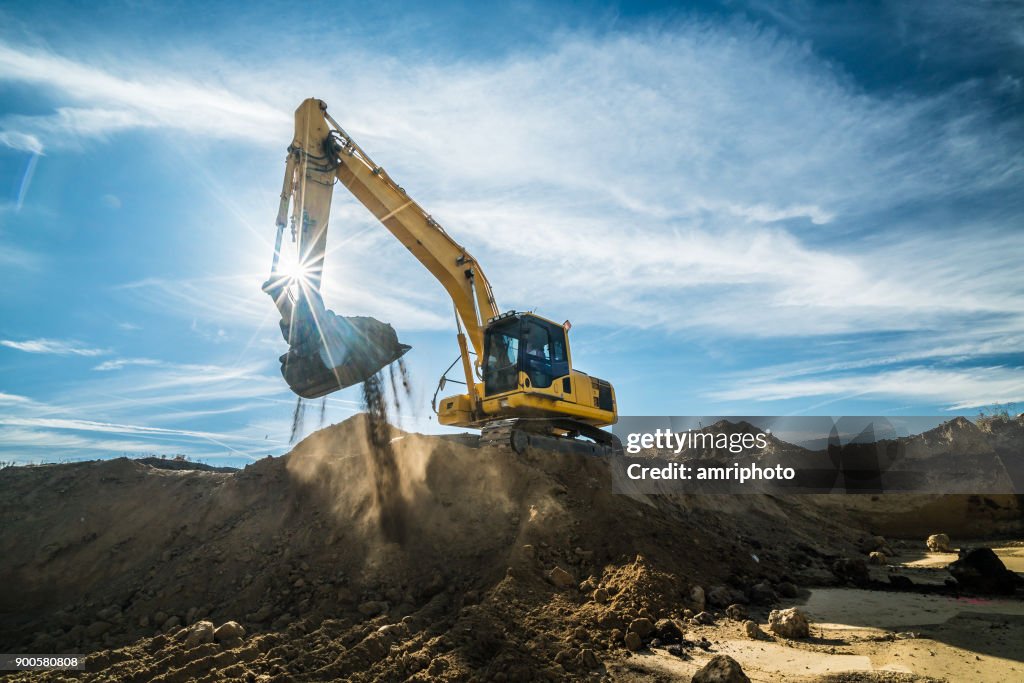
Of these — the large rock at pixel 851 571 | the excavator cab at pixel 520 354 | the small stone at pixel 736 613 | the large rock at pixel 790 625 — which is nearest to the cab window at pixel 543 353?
the excavator cab at pixel 520 354

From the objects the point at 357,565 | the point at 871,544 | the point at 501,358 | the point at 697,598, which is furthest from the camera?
the point at 871,544

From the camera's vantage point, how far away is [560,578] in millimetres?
8609

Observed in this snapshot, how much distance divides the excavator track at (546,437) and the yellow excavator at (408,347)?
0.03 meters

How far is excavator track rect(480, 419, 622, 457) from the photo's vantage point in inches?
452

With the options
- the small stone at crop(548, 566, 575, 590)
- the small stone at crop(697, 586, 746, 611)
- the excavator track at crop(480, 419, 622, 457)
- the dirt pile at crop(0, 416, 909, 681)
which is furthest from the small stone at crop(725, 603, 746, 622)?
the excavator track at crop(480, 419, 622, 457)

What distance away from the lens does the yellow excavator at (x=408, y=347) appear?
9.80 meters

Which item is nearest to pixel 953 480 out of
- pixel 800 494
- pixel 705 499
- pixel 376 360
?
pixel 800 494

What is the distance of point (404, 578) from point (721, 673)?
5.09 m

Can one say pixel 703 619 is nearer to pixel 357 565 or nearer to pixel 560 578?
pixel 560 578

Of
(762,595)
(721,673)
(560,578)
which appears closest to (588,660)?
(721,673)

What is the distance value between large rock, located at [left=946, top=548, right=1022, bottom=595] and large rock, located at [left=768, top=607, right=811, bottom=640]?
202 inches

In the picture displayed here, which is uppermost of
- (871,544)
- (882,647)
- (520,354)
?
(520,354)

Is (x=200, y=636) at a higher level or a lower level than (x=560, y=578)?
lower

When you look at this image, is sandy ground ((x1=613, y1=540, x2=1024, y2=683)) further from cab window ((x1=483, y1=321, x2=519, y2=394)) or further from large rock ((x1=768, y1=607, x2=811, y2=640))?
cab window ((x1=483, y1=321, x2=519, y2=394))
